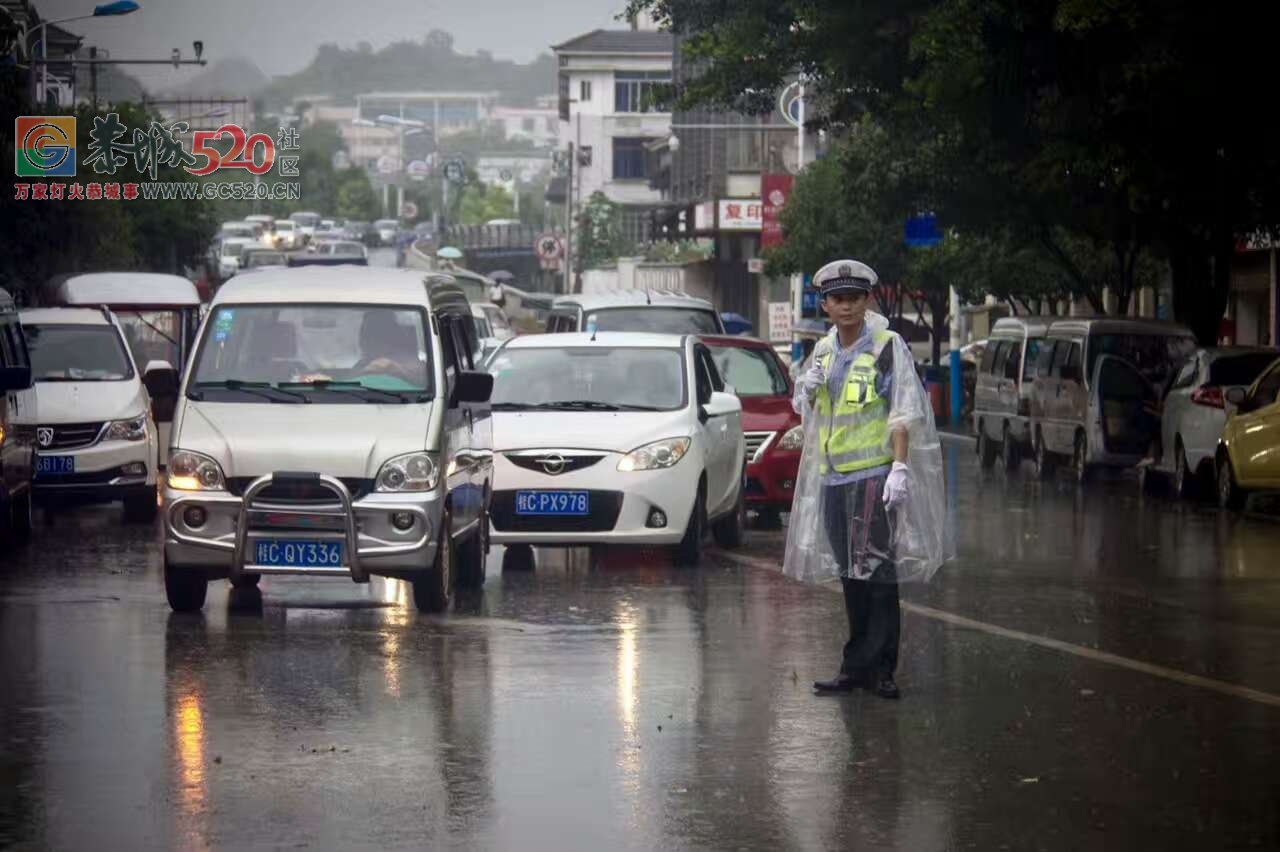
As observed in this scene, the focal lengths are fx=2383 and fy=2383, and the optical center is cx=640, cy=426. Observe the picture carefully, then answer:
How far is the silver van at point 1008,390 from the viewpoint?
29.3 meters

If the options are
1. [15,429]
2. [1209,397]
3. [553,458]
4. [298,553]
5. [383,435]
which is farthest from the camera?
[1209,397]

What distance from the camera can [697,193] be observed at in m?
105

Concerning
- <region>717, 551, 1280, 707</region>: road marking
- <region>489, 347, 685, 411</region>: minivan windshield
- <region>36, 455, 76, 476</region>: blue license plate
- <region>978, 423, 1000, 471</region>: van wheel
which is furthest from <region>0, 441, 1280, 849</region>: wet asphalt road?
<region>978, 423, 1000, 471</region>: van wheel

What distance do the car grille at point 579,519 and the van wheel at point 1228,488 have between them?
865 centimetres

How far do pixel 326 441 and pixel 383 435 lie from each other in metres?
0.32

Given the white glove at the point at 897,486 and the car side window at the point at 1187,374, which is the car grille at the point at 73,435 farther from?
the car side window at the point at 1187,374

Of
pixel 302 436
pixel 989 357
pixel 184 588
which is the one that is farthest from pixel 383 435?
pixel 989 357

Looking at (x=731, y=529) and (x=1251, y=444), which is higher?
(x=1251, y=444)

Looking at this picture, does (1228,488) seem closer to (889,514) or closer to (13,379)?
(13,379)

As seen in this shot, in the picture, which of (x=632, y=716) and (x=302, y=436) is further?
(x=302, y=436)

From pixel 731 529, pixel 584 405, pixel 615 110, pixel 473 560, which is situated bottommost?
pixel 731 529

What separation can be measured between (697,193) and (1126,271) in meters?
69.9

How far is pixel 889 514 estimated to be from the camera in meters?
10.3

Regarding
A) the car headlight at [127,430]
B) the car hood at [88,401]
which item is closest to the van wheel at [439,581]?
the car headlight at [127,430]
